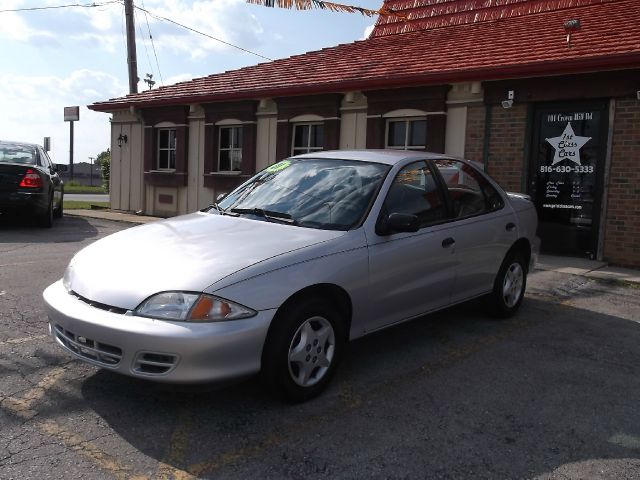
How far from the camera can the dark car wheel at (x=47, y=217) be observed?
10.8 metres

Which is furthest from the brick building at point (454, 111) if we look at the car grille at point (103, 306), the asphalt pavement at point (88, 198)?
the asphalt pavement at point (88, 198)

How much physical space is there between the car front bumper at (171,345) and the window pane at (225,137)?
35.8ft

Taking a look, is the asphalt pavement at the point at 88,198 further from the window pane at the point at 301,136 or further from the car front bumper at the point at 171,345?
the car front bumper at the point at 171,345

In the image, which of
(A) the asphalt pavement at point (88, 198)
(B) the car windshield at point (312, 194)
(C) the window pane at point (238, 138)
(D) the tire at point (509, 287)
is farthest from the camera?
(A) the asphalt pavement at point (88, 198)

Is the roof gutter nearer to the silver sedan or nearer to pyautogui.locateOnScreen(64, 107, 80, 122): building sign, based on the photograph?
the silver sedan

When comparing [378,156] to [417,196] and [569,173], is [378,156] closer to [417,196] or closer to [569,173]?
[417,196]

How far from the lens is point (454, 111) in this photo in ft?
33.8

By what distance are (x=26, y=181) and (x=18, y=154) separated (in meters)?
0.99

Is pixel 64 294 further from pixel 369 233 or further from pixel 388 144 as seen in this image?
pixel 388 144

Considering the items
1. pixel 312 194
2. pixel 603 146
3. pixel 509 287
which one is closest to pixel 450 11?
pixel 603 146

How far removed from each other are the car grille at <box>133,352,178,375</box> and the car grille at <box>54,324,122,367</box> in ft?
0.40

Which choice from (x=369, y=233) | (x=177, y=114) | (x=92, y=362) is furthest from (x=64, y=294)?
(x=177, y=114)

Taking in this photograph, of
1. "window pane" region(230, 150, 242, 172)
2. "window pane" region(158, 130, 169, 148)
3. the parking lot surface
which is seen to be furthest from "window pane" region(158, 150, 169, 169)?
the parking lot surface

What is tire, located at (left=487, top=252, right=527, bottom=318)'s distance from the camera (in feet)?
18.0
